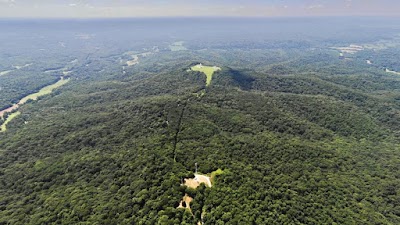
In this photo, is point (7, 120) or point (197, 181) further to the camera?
point (7, 120)

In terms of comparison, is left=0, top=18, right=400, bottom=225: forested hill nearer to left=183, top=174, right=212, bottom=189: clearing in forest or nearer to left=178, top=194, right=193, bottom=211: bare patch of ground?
left=178, top=194, right=193, bottom=211: bare patch of ground


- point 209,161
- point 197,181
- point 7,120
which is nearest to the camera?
point 197,181

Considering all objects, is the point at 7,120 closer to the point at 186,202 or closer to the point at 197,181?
the point at 197,181

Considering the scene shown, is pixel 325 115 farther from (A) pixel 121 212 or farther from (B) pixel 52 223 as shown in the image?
(B) pixel 52 223

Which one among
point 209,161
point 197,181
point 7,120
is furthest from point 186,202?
point 7,120

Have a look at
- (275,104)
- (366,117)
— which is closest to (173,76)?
(275,104)

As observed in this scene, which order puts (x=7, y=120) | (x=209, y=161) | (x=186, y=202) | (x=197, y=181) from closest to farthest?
(x=186, y=202), (x=197, y=181), (x=209, y=161), (x=7, y=120)

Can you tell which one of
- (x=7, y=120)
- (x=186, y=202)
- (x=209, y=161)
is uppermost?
(x=209, y=161)

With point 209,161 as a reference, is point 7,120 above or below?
below
